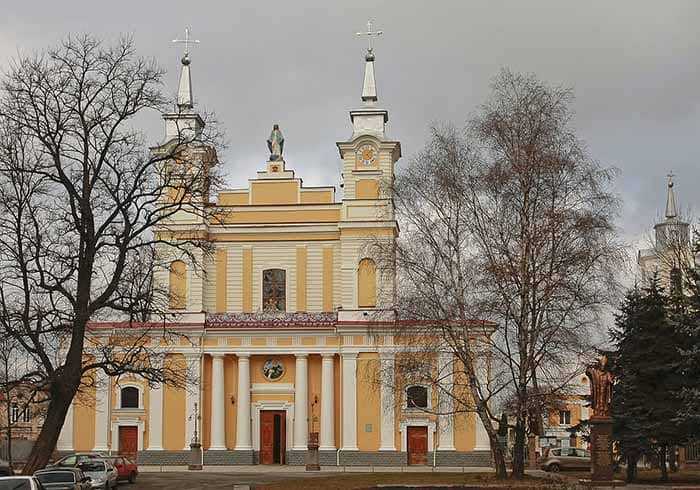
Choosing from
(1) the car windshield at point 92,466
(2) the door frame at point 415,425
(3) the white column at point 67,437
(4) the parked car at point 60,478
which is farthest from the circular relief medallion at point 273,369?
(4) the parked car at point 60,478

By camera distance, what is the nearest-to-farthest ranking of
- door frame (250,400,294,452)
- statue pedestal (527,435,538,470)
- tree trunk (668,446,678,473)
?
tree trunk (668,446,678,473)
statue pedestal (527,435,538,470)
door frame (250,400,294,452)

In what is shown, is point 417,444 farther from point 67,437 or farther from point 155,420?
point 67,437

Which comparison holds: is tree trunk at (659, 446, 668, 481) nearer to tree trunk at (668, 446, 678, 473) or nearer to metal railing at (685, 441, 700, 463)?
tree trunk at (668, 446, 678, 473)

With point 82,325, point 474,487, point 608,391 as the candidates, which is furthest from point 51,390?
point 608,391

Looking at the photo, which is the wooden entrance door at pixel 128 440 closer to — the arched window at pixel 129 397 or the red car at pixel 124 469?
the arched window at pixel 129 397

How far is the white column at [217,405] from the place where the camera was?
55594mm

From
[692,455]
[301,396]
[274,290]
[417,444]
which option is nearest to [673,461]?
[692,455]

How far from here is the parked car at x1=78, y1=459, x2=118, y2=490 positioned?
3494 centimetres

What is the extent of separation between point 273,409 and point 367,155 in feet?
48.2

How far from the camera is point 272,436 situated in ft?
186

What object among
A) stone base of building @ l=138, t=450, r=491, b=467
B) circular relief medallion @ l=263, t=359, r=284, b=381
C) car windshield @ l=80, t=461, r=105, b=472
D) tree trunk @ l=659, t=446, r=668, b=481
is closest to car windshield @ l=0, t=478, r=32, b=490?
car windshield @ l=80, t=461, r=105, b=472

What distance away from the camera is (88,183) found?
3094 centimetres

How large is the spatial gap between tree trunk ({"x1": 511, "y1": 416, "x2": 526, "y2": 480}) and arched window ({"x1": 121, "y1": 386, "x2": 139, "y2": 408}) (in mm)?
27522

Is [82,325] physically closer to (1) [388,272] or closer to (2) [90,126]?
(2) [90,126]
